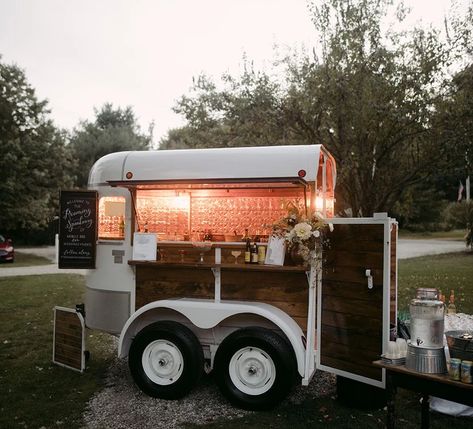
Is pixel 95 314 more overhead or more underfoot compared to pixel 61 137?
more underfoot

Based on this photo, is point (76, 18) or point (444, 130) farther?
point (76, 18)

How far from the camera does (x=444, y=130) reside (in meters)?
10.7

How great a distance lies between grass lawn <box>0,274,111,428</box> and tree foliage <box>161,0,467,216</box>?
6.79 m

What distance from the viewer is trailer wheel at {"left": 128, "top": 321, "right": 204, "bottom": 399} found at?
16.6 ft

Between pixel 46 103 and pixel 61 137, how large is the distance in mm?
1769

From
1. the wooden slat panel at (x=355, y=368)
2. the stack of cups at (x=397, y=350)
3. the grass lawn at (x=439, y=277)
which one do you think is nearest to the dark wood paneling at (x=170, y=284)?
the wooden slat panel at (x=355, y=368)

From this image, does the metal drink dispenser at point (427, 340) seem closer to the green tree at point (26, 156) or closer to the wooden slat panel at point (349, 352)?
the wooden slat panel at point (349, 352)

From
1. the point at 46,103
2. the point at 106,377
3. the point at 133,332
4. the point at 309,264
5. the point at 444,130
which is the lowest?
the point at 106,377

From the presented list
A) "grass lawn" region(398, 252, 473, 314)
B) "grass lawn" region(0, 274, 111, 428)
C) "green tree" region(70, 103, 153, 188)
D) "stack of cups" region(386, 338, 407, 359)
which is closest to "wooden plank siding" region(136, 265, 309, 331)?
"grass lawn" region(0, 274, 111, 428)

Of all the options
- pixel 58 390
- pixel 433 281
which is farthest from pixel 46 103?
pixel 58 390

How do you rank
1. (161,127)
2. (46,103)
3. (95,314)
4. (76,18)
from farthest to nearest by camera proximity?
(161,127), (46,103), (76,18), (95,314)

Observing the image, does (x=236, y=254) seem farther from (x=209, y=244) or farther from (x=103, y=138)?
(x=103, y=138)

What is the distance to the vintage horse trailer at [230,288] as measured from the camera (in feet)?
15.3

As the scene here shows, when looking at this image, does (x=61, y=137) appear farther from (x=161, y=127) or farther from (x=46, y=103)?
(x=161, y=127)
